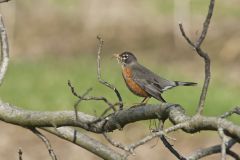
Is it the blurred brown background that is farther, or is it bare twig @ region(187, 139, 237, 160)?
the blurred brown background

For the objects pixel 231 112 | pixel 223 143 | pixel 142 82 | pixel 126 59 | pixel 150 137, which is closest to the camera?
pixel 223 143

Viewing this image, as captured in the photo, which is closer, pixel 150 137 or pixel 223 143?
pixel 223 143

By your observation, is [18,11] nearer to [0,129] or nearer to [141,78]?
[0,129]

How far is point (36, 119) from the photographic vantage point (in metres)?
5.88

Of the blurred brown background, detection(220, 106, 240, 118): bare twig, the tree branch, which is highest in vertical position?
detection(220, 106, 240, 118): bare twig

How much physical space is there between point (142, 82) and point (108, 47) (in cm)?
2011

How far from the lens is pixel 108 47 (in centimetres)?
3081

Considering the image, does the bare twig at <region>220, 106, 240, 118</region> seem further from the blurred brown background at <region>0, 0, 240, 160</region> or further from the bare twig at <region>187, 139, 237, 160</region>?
the blurred brown background at <region>0, 0, 240, 160</region>

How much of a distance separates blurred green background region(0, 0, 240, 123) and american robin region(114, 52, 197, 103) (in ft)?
30.2

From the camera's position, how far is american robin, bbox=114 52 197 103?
1065 cm

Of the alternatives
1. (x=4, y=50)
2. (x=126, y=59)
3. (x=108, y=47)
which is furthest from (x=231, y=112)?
(x=108, y=47)

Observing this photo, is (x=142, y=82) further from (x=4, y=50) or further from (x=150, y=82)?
(x=4, y=50)

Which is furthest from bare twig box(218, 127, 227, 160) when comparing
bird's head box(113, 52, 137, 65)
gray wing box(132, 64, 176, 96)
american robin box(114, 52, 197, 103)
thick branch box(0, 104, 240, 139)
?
bird's head box(113, 52, 137, 65)

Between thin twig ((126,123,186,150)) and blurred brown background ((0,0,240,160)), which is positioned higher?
thin twig ((126,123,186,150))
